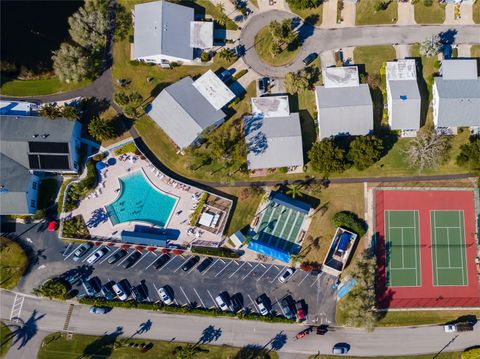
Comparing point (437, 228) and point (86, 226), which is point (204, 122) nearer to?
point (86, 226)

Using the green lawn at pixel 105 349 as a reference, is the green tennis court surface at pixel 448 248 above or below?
above

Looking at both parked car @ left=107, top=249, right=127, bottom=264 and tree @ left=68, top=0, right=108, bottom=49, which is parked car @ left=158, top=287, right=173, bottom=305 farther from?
tree @ left=68, top=0, right=108, bottom=49

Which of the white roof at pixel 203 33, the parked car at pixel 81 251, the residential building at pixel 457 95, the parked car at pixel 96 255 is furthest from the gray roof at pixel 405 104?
the parked car at pixel 81 251

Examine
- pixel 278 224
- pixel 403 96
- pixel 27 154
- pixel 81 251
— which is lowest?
pixel 81 251

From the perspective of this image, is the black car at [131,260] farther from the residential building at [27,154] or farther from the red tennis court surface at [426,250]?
the red tennis court surface at [426,250]

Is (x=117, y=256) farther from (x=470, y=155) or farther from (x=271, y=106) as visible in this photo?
(x=470, y=155)

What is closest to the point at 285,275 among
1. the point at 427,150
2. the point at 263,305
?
the point at 263,305
